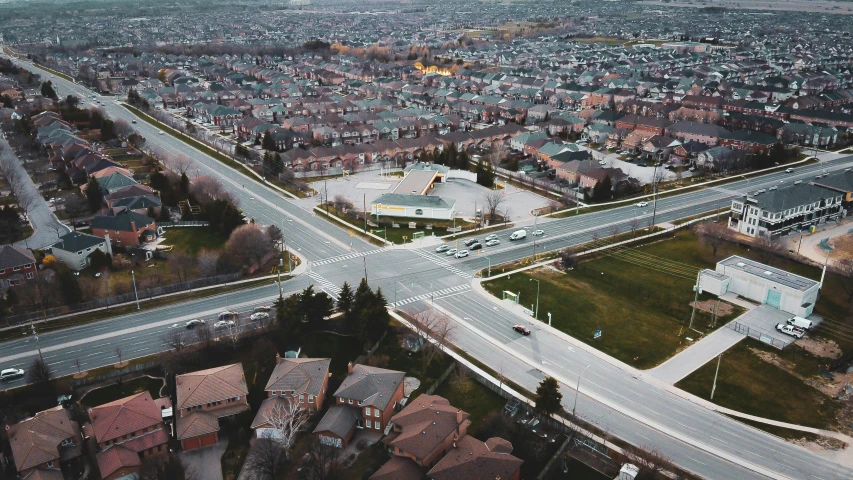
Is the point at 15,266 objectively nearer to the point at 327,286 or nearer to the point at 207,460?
the point at 327,286

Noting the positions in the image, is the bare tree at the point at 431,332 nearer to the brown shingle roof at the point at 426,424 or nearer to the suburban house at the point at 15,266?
the brown shingle roof at the point at 426,424

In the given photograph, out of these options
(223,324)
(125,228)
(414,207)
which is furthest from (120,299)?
(414,207)

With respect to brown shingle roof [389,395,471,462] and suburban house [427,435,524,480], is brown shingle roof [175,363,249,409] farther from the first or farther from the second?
suburban house [427,435,524,480]

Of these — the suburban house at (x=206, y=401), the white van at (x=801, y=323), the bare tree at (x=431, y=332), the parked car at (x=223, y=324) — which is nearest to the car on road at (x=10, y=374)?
the suburban house at (x=206, y=401)

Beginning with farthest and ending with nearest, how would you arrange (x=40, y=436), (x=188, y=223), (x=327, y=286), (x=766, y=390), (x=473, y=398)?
(x=188, y=223), (x=327, y=286), (x=766, y=390), (x=473, y=398), (x=40, y=436)

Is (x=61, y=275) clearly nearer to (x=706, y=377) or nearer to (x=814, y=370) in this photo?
(x=706, y=377)

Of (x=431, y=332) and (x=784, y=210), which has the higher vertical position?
(x=784, y=210)

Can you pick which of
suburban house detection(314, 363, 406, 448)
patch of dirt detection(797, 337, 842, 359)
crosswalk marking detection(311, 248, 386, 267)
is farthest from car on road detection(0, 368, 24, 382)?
patch of dirt detection(797, 337, 842, 359)
